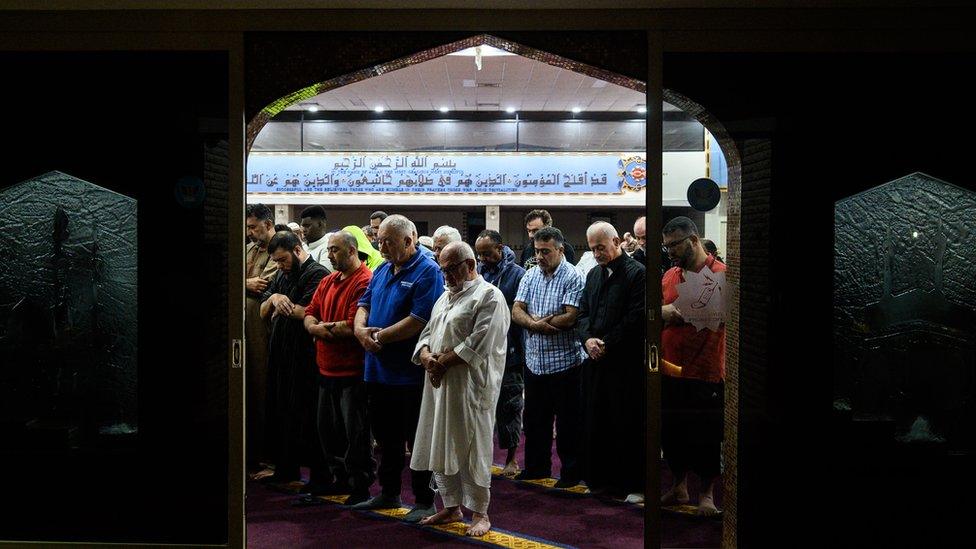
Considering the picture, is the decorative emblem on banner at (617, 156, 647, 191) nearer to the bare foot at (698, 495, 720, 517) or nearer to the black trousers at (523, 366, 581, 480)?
the black trousers at (523, 366, 581, 480)

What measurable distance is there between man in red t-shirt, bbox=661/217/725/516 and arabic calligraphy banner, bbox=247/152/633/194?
7345mm

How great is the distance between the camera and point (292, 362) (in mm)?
4574

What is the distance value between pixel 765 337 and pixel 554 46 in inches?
59.3

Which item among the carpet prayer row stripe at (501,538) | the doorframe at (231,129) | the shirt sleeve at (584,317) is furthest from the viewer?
the shirt sleeve at (584,317)

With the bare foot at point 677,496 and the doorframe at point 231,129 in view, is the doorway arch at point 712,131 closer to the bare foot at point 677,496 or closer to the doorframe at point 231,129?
the doorframe at point 231,129

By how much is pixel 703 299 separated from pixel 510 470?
6.60 feet

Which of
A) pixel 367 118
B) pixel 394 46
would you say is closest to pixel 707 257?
pixel 394 46

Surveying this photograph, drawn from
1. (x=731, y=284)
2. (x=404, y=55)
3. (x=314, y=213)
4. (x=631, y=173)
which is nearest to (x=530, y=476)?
(x=731, y=284)

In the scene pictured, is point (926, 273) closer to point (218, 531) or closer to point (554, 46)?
point (554, 46)

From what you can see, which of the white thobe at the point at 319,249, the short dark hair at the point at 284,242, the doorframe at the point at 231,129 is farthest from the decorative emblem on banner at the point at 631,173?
the doorframe at the point at 231,129

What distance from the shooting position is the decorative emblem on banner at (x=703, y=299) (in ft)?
11.2

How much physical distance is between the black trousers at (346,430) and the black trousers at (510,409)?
1021 mm

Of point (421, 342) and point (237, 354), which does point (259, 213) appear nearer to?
point (421, 342)

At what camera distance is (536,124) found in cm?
1098
